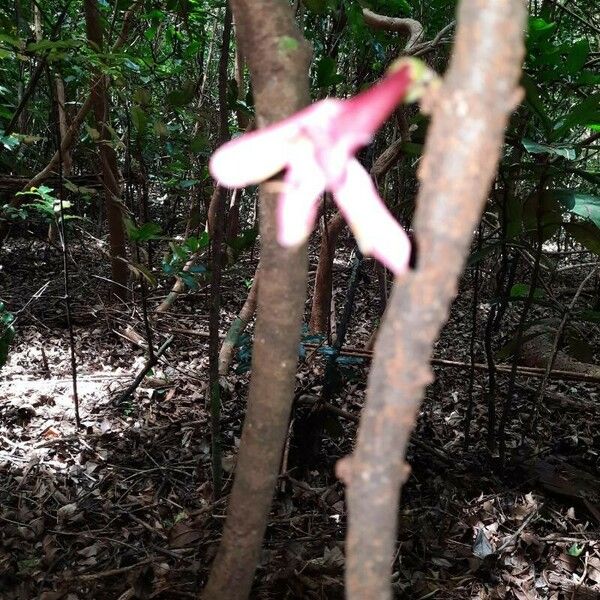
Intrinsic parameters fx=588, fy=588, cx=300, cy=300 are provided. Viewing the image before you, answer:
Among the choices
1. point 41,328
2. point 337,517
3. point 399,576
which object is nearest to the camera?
point 399,576

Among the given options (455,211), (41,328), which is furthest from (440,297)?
(41,328)

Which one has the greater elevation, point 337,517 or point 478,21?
point 478,21

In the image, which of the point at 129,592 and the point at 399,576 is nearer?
the point at 129,592

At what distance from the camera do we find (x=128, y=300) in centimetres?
389

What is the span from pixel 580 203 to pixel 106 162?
253 centimetres

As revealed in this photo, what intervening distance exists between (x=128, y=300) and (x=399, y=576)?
2655 millimetres

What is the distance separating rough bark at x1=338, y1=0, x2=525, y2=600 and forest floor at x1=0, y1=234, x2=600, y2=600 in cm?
140

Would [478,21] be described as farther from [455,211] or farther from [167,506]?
[167,506]

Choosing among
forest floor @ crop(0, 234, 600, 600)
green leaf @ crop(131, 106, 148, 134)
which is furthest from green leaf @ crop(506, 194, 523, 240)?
green leaf @ crop(131, 106, 148, 134)

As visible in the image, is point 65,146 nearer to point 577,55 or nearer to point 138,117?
point 138,117

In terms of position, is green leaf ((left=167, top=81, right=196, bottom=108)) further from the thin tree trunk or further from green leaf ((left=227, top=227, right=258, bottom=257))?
green leaf ((left=227, top=227, right=258, bottom=257))

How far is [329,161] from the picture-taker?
0.40 meters

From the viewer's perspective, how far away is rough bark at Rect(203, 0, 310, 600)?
0.81 metres

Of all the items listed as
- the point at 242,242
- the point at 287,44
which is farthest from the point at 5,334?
the point at 287,44
